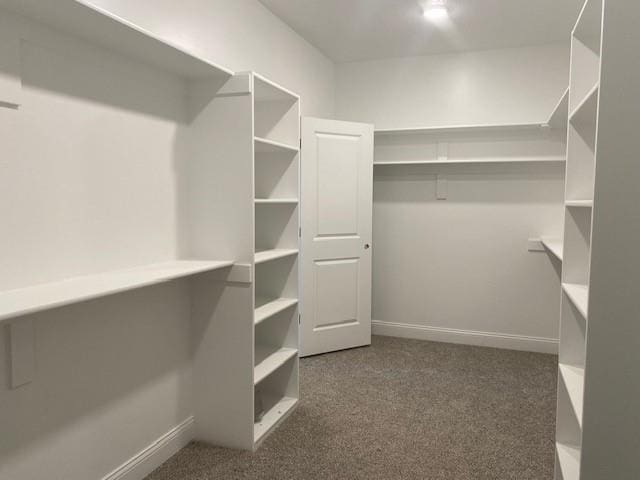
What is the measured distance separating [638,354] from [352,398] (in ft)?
6.91

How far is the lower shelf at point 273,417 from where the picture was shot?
8.71ft

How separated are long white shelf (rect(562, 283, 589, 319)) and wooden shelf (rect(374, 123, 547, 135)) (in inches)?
92.2

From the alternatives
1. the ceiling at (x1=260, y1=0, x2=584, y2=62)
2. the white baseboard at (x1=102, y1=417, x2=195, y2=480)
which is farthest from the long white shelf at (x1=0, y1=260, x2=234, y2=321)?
the ceiling at (x1=260, y1=0, x2=584, y2=62)

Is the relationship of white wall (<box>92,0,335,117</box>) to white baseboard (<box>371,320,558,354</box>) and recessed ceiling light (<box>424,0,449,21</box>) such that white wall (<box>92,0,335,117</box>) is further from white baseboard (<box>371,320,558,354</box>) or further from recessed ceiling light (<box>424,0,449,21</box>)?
white baseboard (<box>371,320,558,354</box>)

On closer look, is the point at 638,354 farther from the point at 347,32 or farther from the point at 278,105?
the point at 347,32

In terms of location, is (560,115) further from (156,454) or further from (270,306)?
(156,454)

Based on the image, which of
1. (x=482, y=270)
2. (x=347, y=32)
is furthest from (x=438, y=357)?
(x=347, y=32)

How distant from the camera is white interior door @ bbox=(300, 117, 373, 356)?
158 inches

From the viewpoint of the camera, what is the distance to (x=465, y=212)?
4.49 meters

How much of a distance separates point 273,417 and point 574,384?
1644 mm

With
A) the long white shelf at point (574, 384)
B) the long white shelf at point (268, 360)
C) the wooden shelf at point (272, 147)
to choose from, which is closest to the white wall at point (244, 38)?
the wooden shelf at point (272, 147)

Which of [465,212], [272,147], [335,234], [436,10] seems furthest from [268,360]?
[436,10]

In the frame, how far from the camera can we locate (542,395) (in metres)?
3.34

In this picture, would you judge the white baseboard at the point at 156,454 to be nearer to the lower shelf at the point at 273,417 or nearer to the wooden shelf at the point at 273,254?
the lower shelf at the point at 273,417
